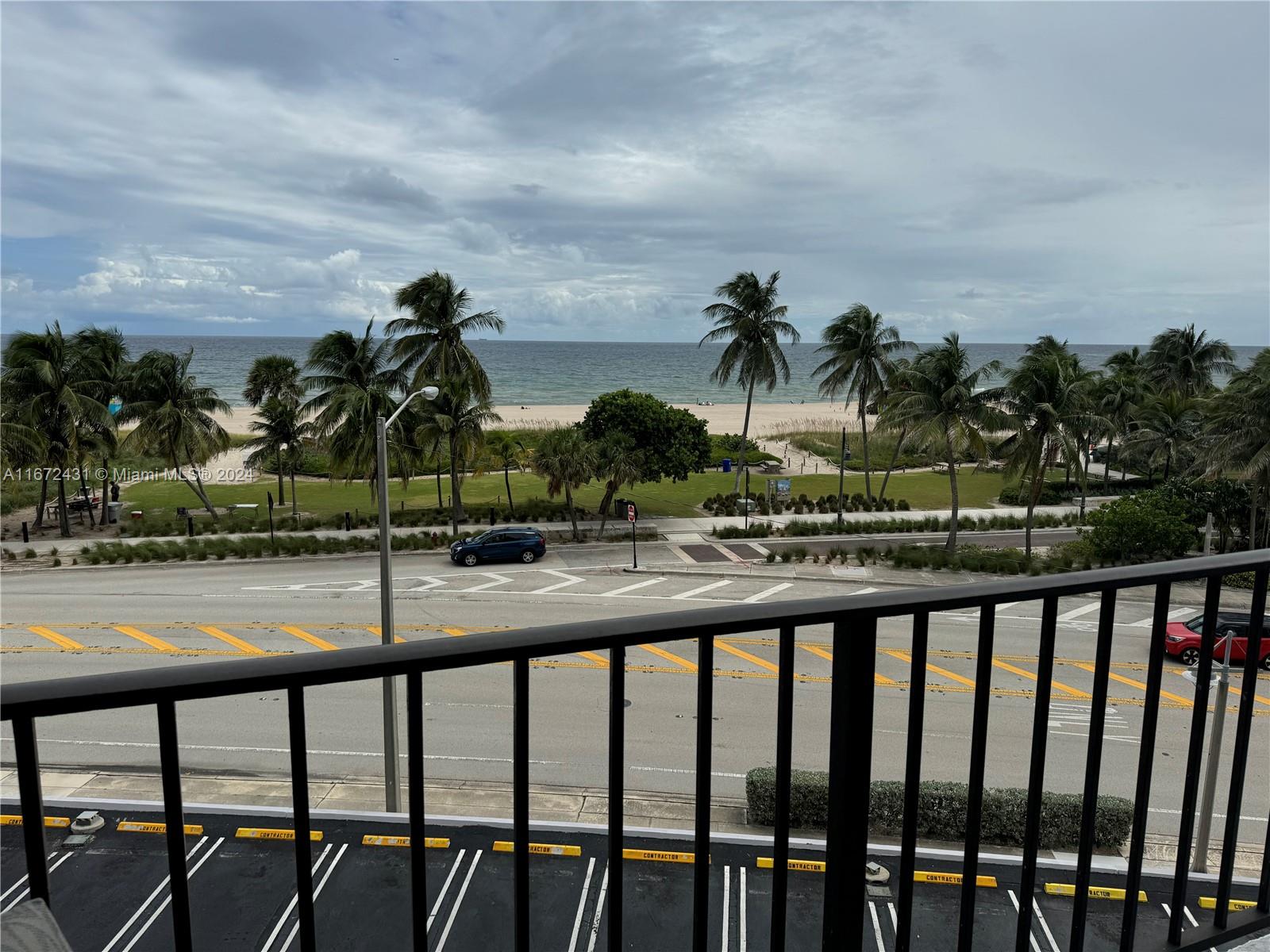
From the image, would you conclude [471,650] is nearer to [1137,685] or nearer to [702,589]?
[1137,685]

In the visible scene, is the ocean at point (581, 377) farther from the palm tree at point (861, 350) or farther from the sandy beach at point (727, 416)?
the palm tree at point (861, 350)

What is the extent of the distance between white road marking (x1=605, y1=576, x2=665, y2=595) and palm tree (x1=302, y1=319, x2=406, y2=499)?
10.5 meters

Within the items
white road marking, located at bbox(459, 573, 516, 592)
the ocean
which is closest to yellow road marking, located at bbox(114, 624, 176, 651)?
white road marking, located at bbox(459, 573, 516, 592)

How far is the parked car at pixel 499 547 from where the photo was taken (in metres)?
27.5

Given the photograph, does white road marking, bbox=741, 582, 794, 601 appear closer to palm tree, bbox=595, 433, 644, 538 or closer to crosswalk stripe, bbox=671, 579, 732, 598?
crosswalk stripe, bbox=671, 579, 732, 598

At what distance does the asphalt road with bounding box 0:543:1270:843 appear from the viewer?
46.0ft

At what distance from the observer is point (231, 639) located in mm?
19797

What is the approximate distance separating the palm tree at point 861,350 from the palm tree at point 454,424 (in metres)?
16.6

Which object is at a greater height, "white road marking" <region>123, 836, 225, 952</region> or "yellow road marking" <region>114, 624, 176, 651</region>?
"white road marking" <region>123, 836, 225, 952</region>

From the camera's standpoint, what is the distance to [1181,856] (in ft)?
8.07

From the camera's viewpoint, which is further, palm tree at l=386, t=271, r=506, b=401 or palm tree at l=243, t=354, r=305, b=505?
palm tree at l=243, t=354, r=305, b=505

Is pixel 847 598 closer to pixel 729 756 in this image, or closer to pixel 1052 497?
pixel 729 756

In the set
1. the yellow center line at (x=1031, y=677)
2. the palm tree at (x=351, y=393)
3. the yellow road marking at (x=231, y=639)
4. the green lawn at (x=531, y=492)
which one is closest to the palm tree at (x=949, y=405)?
the green lawn at (x=531, y=492)

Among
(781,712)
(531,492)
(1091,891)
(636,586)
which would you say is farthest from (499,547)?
(781,712)
